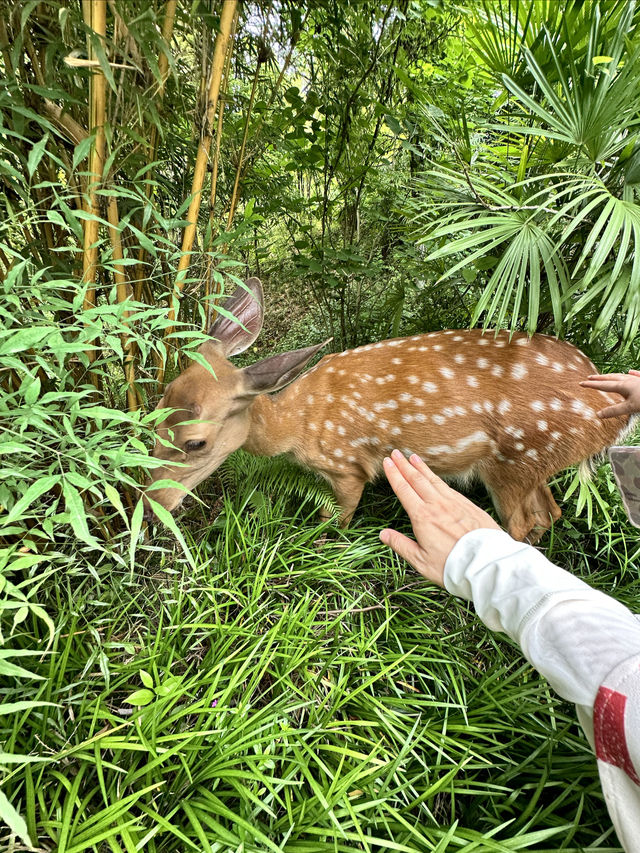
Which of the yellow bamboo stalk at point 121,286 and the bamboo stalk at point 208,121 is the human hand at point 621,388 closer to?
the bamboo stalk at point 208,121

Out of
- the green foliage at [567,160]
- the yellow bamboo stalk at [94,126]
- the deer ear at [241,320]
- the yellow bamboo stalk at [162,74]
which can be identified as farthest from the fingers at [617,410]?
the yellow bamboo stalk at [94,126]

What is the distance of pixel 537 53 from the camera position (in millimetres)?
1975

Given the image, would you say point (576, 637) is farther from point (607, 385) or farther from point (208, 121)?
point (208, 121)

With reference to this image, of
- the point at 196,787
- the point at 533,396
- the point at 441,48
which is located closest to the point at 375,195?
the point at 441,48

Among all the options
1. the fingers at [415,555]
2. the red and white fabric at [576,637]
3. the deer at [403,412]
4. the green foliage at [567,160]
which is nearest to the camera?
the red and white fabric at [576,637]

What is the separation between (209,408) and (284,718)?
3.93ft

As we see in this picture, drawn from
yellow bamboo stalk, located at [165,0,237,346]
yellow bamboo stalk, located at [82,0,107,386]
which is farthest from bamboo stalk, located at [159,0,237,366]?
yellow bamboo stalk, located at [82,0,107,386]

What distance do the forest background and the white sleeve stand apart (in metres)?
0.60

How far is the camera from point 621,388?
1.80 m

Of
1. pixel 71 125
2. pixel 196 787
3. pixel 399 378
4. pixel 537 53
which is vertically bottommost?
pixel 196 787

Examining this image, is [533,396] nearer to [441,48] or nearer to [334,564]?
[334,564]

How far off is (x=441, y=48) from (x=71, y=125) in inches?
105

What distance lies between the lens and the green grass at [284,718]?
1.16m

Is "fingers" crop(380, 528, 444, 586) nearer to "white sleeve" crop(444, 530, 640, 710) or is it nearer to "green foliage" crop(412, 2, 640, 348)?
"white sleeve" crop(444, 530, 640, 710)
